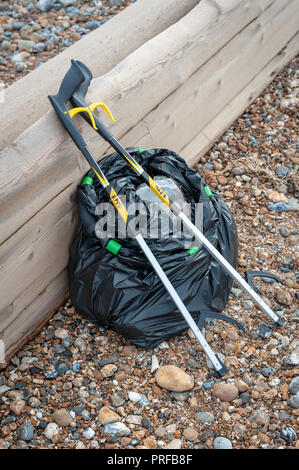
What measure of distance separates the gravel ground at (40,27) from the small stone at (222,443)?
306cm

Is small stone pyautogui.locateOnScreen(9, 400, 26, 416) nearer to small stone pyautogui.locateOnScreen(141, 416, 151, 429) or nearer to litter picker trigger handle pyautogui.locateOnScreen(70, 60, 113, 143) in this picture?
small stone pyautogui.locateOnScreen(141, 416, 151, 429)

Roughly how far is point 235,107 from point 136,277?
1880 mm

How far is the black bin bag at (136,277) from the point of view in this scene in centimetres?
267

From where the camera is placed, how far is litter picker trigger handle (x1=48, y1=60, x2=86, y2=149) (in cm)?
252

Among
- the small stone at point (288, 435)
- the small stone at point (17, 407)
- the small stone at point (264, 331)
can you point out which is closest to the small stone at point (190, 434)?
the small stone at point (288, 435)

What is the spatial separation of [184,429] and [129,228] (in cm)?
94

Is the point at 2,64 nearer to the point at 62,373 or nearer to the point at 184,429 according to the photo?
the point at 62,373

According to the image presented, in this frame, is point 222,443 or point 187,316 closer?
point 222,443

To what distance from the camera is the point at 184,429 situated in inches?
96.9

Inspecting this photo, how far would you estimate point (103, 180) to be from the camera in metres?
2.60

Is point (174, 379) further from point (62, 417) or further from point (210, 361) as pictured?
point (62, 417)

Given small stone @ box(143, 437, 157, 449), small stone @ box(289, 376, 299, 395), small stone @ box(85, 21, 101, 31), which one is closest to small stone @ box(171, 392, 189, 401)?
small stone @ box(143, 437, 157, 449)

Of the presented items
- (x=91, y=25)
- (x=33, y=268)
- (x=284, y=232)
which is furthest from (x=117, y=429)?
(x=91, y=25)

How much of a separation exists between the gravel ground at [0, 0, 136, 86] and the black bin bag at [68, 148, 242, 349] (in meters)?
1.97
